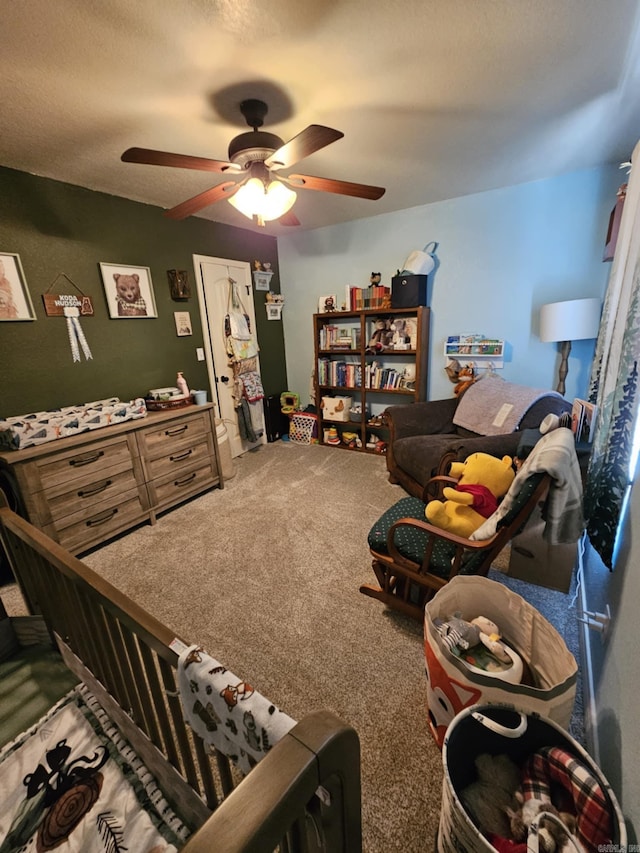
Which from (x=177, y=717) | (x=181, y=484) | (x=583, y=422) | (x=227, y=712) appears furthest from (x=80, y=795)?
(x=583, y=422)

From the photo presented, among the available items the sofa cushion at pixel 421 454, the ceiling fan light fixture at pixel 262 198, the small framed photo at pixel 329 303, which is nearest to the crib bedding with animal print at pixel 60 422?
the ceiling fan light fixture at pixel 262 198

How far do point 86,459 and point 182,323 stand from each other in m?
1.60

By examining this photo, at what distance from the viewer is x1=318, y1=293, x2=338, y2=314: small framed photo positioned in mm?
3818

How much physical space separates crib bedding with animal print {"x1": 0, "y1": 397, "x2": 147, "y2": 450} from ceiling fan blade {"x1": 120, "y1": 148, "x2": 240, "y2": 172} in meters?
1.52

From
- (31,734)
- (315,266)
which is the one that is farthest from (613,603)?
(315,266)

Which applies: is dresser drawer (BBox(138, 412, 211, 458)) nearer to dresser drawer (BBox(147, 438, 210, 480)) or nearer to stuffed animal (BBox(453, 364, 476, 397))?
dresser drawer (BBox(147, 438, 210, 480))

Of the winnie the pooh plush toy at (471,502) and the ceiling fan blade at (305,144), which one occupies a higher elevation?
the ceiling fan blade at (305,144)

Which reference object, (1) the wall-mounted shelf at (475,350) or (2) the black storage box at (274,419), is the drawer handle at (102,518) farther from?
(1) the wall-mounted shelf at (475,350)

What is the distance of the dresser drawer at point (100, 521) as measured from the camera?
2.15 m

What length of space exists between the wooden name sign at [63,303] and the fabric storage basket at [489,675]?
2.95 meters

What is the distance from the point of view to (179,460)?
2758 mm

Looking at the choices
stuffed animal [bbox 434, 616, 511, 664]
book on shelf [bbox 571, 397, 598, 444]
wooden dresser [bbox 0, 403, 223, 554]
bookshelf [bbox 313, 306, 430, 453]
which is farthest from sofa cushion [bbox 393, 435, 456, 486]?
wooden dresser [bbox 0, 403, 223, 554]

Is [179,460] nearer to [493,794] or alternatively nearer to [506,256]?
[493,794]

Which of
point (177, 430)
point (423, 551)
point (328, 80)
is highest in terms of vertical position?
point (328, 80)
